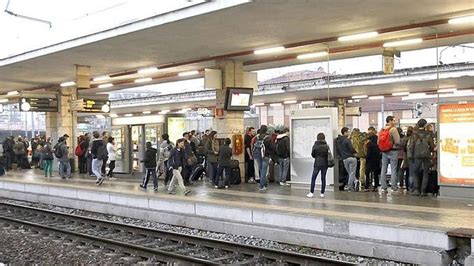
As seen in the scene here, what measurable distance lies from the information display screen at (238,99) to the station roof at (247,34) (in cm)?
112

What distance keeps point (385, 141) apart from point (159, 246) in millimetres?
6169

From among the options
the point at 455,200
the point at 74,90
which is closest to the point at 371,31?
the point at 455,200

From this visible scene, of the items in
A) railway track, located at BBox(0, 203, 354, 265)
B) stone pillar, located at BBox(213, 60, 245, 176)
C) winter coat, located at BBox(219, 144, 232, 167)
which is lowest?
railway track, located at BBox(0, 203, 354, 265)

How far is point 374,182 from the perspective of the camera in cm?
1457

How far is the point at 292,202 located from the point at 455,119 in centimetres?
400

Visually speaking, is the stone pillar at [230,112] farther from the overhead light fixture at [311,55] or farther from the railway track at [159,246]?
the railway track at [159,246]

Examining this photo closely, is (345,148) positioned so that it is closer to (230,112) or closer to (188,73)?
(230,112)

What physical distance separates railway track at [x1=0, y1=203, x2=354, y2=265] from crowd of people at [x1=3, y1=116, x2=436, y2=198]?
2.82 metres

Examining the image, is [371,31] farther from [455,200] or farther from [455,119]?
[455,200]

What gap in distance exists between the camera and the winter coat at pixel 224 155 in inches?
599

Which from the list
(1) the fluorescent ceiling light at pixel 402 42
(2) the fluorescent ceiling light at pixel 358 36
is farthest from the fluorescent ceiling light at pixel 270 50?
(1) the fluorescent ceiling light at pixel 402 42

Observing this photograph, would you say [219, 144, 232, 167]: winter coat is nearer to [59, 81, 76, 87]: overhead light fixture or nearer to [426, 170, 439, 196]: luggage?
[426, 170, 439, 196]: luggage

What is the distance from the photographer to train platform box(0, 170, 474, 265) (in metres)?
8.41

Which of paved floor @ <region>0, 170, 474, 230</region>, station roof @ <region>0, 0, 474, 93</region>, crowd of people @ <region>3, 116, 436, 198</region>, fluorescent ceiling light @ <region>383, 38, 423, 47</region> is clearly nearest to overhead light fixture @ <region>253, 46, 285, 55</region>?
station roof @ <region>0, 0, 474, 93</region>
